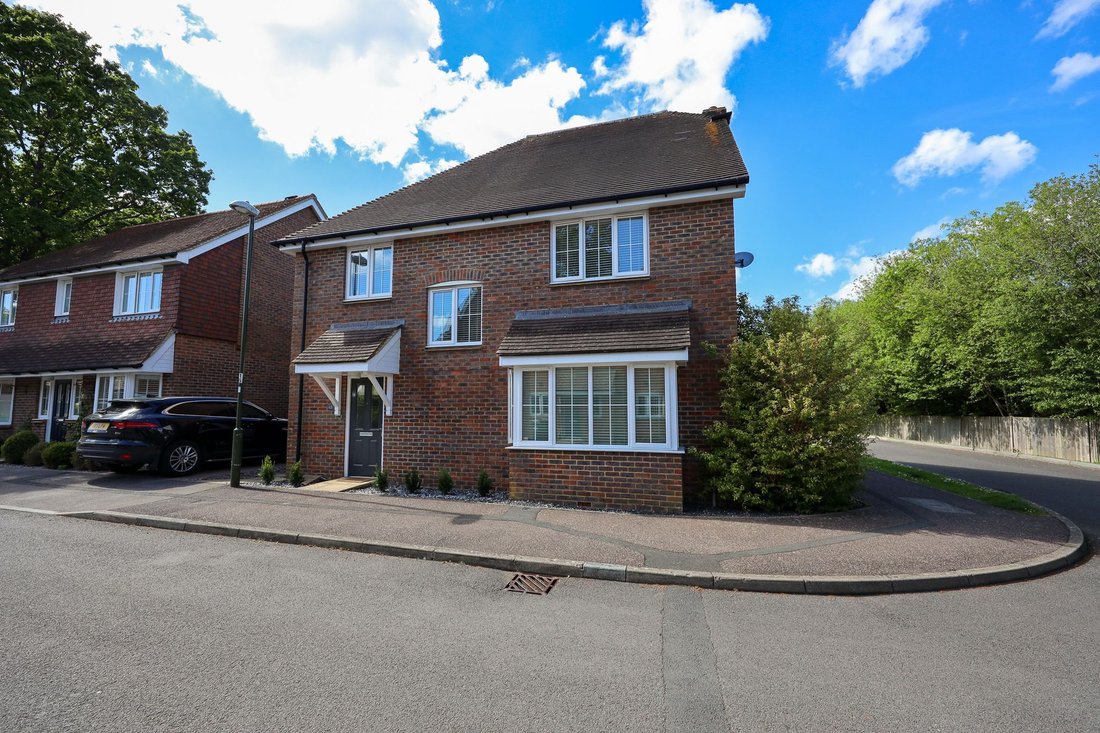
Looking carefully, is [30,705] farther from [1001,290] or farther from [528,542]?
[1001,290]

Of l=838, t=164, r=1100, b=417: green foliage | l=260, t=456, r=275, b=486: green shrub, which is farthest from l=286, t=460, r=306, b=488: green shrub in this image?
l=838, t=164, r=1100, b=417: green foliage

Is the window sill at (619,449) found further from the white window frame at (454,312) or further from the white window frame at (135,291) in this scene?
the white window frame at (135,291)

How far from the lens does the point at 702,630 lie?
4.02 meters

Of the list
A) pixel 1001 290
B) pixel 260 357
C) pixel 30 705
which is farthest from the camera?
pixel 1001 290

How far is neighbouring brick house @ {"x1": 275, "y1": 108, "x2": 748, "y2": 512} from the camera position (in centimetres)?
852

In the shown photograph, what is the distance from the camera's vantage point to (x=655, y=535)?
21.4 feet

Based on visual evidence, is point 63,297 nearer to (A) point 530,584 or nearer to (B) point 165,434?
(B) point 165,434

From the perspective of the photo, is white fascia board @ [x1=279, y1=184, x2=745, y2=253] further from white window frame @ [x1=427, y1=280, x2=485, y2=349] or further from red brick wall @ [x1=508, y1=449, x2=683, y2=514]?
red brick wall @ [x1=508, y1=449, x2=683, y2=514]

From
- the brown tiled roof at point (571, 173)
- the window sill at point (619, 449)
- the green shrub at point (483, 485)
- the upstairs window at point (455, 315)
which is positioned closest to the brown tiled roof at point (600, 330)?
the upstairs window at point (455, 315)

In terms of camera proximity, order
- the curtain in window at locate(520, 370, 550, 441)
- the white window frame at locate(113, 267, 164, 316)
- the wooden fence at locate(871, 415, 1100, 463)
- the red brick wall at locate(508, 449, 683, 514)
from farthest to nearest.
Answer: the wooden fence at locate(871, 415, 1100, 463), the white window frame at locate(113, 267, 164, 316), the curtain in window at locate(520, 370, 550, 441), the red brick wall at locate(508, 449, 683, 514)

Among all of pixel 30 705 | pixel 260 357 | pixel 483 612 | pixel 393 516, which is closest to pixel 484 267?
pixel 393 516

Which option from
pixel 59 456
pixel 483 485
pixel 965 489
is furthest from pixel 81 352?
pixel 965 489

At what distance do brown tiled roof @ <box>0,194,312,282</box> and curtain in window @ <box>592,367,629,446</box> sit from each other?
44.8 feet

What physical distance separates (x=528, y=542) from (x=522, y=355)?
3.58 meters
